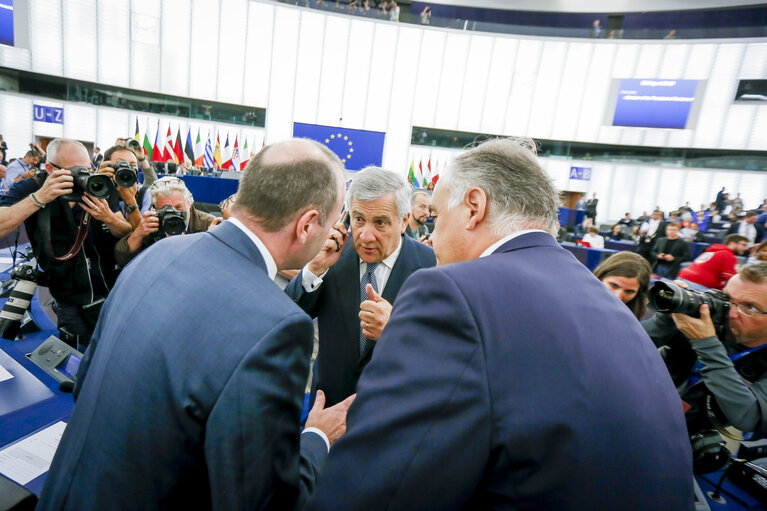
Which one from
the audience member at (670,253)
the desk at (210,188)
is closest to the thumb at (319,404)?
the desk at (210,188)

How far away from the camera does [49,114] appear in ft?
43.5

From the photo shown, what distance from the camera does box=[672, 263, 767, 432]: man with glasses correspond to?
→ 5.02ft

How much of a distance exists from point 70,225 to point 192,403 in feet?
7.95

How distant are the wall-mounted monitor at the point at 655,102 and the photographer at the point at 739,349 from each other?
17186mm

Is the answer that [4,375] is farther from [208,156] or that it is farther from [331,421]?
[208,156]

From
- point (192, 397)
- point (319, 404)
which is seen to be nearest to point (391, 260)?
point (319, 404)

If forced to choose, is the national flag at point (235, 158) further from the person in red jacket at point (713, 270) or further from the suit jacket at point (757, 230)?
the suit jacket at point (757, 230)

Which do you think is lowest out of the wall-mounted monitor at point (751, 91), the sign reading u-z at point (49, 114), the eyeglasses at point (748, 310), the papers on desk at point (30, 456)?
the papers on desk at point (30, 456)

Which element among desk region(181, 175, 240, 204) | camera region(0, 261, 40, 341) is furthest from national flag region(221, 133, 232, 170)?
camera region(0, 261, 40, 341)

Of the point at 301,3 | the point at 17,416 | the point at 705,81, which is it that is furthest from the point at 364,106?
the point at 17,416

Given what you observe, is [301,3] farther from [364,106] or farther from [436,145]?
[436,145]

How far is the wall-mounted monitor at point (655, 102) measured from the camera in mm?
14719

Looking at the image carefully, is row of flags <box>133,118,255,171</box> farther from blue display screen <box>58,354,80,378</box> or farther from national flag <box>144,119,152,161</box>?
blue display screen <box>58,354,80,378</box>

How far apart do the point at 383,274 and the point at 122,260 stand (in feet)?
6.14
